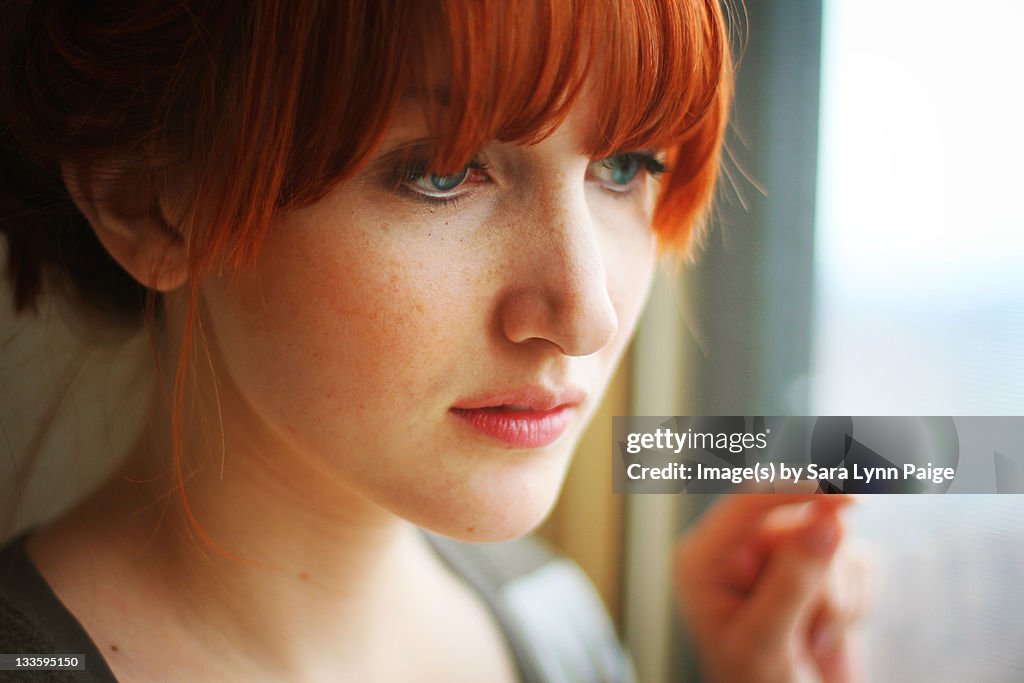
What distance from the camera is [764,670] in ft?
2.38

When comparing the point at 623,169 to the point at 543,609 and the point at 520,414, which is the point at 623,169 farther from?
the point at 543,609

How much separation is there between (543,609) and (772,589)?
0.70 ft

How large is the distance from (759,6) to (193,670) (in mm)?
683

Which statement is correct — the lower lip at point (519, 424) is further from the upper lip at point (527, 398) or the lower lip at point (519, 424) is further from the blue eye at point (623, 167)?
the blue eye at point (623, 167)

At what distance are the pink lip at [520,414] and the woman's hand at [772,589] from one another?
21cm

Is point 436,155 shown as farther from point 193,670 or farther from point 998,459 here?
point 998,459

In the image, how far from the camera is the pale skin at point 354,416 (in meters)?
0.55

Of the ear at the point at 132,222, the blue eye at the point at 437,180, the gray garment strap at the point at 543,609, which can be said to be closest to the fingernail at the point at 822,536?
the gray garment strap at the point at 543,609

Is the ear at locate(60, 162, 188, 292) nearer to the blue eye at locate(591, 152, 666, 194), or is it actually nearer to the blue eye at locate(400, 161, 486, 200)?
the blue eye at locate(400, 161, 486, 200)

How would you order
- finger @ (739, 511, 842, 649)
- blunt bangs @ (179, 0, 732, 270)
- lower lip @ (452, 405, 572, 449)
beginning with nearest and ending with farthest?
blunt bangs @ (179, 0, 732, 270), lower lip @ (452, 405, 572, 449), finger @ (739, 511, 842, 649)

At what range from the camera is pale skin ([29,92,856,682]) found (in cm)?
55

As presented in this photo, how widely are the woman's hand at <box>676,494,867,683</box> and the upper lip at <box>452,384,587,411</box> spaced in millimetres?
216

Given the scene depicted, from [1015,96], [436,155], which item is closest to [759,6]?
[1015,96]

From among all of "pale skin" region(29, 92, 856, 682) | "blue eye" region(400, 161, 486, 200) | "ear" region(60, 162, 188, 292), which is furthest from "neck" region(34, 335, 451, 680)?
"blue eye" region(400, 161, 486, 200)
